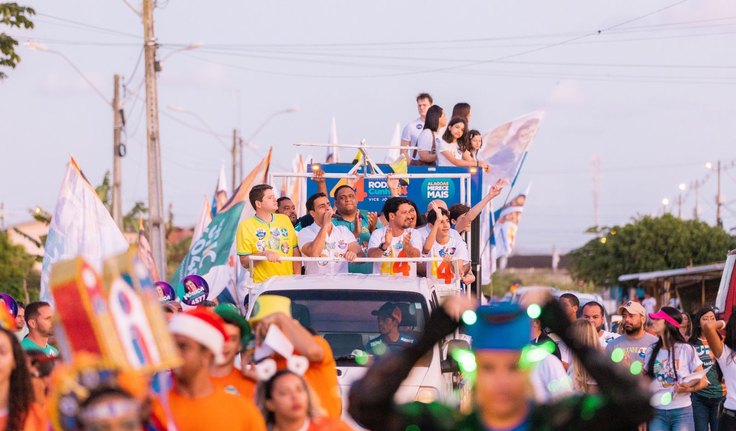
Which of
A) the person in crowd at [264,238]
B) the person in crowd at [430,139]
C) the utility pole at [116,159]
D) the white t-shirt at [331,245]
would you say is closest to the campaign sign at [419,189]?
the person in crowd at [430,139]

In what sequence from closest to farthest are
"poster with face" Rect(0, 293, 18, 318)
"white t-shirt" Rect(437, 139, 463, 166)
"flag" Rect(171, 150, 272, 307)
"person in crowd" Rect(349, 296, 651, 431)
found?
"person in crowd" Rect(349, 296, 651, 431), "poster with face" Rect(0, 293, 18, 318), "white t-shirt" Rect(437, 139, 463, 166), "flag" Rect(171, 150, 272, 307)

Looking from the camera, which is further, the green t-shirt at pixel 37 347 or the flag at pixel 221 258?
the flag at pixel 221 258

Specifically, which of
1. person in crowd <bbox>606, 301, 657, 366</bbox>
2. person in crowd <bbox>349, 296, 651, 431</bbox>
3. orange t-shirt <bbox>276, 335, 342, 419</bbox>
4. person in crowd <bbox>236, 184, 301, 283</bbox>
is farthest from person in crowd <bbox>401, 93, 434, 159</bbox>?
person in crowd <bbox>349, 296, 651, 431</bbox>

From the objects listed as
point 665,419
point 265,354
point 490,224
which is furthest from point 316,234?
point 265,354

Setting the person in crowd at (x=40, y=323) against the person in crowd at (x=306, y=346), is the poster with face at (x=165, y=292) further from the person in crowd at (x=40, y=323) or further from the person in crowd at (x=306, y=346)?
the person in crowd at (x=306, y=346)

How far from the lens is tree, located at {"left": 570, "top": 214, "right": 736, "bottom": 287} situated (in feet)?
204

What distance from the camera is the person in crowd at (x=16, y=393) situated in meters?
5.94

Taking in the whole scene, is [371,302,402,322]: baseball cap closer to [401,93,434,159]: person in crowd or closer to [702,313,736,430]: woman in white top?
[702,313,736,430]: woman in white top

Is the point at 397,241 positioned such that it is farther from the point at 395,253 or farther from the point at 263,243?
the point at 263,243

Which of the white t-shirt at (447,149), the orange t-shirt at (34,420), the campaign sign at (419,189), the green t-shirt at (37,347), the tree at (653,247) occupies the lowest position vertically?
the tree at (653,247)

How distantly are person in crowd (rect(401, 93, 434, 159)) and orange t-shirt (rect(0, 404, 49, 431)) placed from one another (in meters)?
10.6

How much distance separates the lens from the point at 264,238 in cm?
1225

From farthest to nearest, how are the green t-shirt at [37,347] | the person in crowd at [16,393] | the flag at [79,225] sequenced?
1. the flag at [79,225]
2. the green t-shirt at [37,347]
3. the person in crowd at [16,393]

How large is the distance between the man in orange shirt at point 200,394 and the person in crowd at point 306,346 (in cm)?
81
